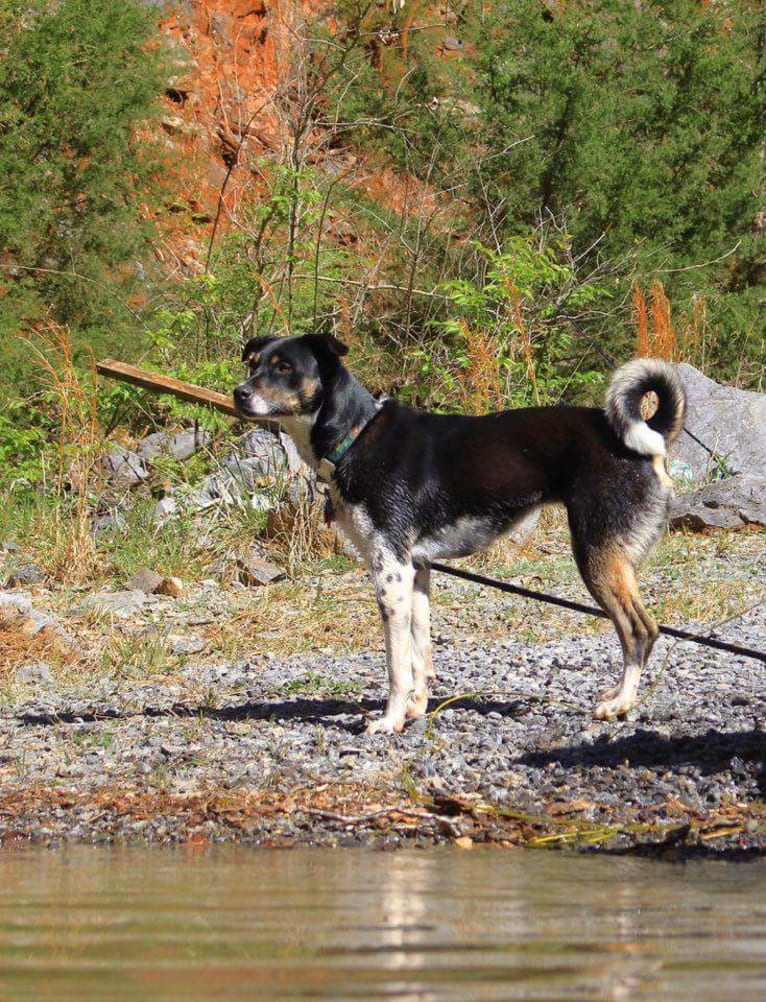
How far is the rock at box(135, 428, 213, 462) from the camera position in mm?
11891

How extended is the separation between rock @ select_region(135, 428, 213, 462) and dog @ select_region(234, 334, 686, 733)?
17.2ft

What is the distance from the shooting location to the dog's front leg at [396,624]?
6.01m

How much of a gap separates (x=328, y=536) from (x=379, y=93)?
40.1 ft

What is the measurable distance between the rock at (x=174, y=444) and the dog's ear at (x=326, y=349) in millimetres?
5211

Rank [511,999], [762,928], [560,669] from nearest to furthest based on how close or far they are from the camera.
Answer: [511,999] → [762,928] → [560,669]

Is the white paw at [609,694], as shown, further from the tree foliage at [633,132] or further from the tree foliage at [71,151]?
the tree foliage at [71,151]

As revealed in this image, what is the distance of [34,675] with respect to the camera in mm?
7562

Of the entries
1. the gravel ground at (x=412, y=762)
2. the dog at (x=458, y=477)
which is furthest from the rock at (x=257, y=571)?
the dog at (x=458, y=477)

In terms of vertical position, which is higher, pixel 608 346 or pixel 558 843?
pixel 608 346

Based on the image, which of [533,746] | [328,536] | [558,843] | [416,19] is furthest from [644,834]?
[416,19]

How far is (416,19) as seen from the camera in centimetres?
2386

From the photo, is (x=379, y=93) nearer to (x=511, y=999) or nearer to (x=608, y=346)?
(x=608, y=346)

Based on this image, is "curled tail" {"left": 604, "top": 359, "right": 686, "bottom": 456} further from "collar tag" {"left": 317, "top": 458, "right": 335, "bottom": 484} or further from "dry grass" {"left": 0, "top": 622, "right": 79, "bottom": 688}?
"dry grass" {"left": 0, "top": 622, "right": 79, "bottom": 688}

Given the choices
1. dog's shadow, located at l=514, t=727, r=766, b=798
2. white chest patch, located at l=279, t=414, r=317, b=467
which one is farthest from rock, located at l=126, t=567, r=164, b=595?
dog's shadow, located at l=514, t=727, r=766, b=798
